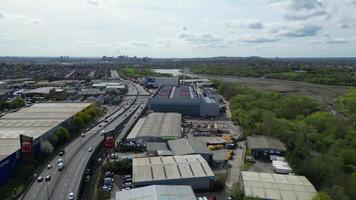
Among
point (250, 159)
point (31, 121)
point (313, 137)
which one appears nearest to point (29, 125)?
point (31, 121)

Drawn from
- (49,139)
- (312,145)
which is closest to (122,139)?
(49,139)

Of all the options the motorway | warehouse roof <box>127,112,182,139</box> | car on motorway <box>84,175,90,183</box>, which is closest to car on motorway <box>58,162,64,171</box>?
the motorway

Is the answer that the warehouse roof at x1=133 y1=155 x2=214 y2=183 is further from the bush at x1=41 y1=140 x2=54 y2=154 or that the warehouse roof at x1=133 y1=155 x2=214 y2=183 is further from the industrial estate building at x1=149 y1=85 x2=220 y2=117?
the industrial estate building at x1=149 y1=85 x2=220 y2=117

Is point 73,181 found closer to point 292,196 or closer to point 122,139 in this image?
point 122,139

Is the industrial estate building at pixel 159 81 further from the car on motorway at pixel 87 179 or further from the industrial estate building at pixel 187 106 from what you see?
the car on motorway at pixel 87 179

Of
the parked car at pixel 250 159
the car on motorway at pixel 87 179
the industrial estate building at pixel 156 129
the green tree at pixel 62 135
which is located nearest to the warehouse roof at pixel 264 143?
the parked car at pixel 250 159
